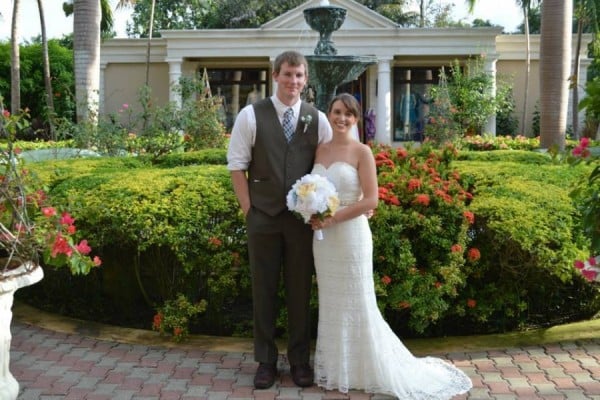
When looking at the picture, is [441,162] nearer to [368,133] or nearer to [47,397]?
[47,397]

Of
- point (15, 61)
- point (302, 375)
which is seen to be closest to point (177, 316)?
point (302, 375)

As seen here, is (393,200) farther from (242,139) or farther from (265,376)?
(265,376)

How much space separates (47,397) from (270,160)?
192 cm

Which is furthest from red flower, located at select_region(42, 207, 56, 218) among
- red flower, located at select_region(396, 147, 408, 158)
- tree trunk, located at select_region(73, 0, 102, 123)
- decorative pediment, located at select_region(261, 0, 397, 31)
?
decorative pediment, located at select_region(261, 0, 397, 31)

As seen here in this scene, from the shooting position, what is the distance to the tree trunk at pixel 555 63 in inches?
440

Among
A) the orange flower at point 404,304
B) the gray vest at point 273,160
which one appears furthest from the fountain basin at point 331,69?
the gray vest at point 273,160

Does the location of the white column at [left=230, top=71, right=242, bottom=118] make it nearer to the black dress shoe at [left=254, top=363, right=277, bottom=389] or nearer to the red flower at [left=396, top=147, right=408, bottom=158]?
the red flower at [left=396, top=147, right=408, bottom=158]

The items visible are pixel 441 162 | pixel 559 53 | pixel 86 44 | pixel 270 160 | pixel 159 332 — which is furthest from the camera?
pixel 86 44

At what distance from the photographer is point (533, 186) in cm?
582

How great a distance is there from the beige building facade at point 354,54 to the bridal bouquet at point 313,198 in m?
16.9

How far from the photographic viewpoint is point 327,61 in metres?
8.38

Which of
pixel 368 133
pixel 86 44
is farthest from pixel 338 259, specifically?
pixel 368 133

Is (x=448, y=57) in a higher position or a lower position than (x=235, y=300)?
higher

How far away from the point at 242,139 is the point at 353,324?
1294 mm
